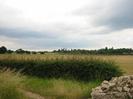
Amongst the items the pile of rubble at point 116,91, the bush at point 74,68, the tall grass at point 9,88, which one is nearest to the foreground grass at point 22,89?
the tall grass at point 9,88

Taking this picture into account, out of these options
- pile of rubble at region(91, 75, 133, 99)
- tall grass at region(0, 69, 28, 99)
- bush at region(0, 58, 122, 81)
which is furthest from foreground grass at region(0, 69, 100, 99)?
bush at region(0, 58, 122, 81)

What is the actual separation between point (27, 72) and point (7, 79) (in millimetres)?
16752

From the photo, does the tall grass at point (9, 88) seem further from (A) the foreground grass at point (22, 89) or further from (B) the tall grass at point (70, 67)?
(B) the tall grass at point (70, 67)

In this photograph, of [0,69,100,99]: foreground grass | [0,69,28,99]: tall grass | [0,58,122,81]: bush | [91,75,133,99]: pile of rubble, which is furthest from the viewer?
[0,58,122,81]: bush

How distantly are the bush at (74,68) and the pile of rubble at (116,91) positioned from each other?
30.1 ft

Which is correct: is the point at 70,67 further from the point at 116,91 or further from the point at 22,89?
the point at 116,91

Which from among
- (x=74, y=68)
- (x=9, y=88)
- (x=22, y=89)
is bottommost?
(x=22, y=89)

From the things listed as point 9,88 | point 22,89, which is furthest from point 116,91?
point 9,88

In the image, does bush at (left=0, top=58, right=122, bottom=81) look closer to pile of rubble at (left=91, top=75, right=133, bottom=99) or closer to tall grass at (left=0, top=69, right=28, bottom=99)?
pile of rubble at (left=91, top=75, right=133, bottom=99)

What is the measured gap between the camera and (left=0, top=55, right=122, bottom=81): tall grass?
26.3 m

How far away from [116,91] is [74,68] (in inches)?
489

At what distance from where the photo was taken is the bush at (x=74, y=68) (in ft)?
86.1

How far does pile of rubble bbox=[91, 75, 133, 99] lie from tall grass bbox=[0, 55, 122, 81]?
361 inches

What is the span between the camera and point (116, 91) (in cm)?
1579
